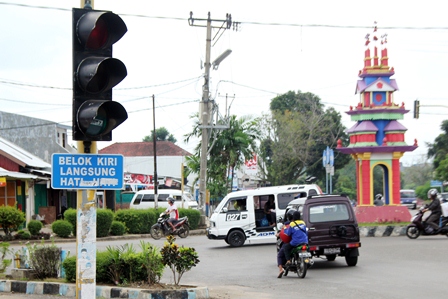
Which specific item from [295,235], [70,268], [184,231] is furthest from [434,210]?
[70,268]

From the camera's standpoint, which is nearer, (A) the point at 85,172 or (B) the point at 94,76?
(B) the point at 94,76

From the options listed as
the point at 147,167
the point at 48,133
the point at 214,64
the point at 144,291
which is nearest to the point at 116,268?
the point at 144,291

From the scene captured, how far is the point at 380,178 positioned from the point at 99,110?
252ft

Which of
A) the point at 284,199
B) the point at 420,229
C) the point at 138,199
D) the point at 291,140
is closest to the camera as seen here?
the point at 284,199

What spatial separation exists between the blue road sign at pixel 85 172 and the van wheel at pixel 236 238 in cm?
1768

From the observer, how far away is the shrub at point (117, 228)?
30.1m

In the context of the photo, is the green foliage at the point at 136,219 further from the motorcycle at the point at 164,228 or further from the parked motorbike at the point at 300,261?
the parked motorbike at the point at 300,261

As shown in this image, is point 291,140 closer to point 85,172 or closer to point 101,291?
point 101,291

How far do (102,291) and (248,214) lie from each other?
12689mm

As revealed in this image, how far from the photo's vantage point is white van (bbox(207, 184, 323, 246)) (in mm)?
24062

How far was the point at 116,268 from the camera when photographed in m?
12.3

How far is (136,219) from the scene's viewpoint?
31.6 metres

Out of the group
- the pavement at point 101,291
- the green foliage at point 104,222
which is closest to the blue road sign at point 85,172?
the pavement at point 101,291

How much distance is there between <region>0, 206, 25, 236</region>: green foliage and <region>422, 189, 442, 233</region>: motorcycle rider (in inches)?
613
